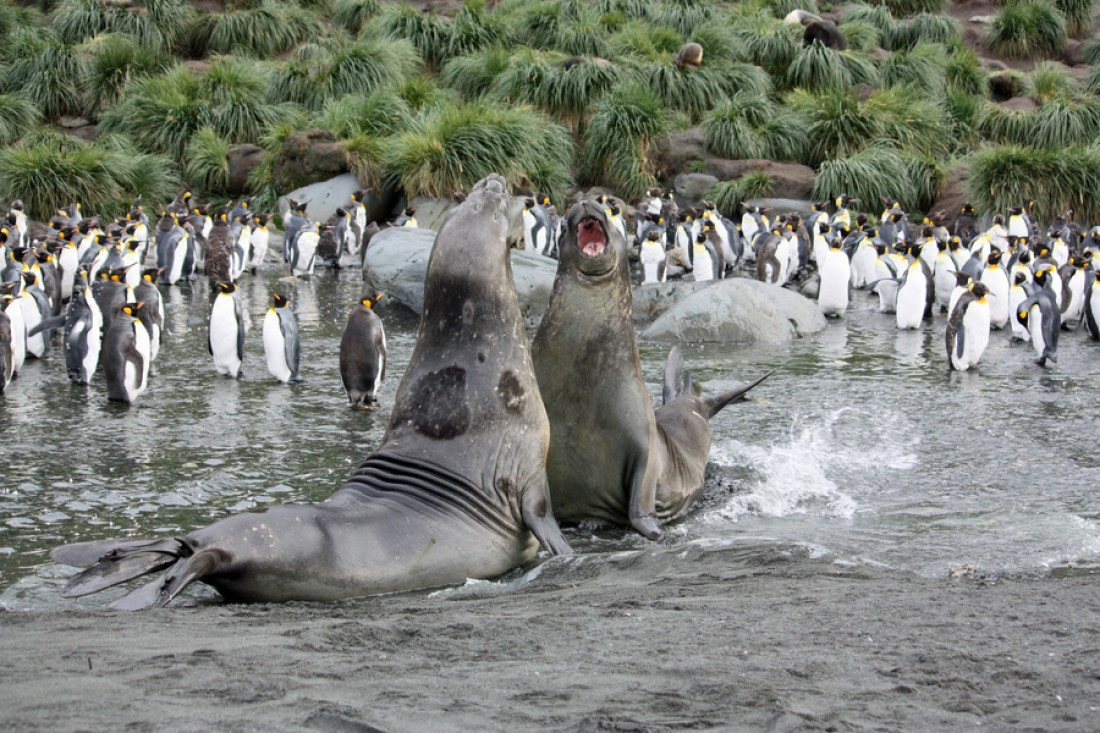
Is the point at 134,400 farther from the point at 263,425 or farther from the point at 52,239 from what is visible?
the point at 52,239

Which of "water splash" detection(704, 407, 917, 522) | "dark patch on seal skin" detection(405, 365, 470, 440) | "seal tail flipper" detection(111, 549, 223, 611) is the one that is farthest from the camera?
"water splash" detection(704, 407, 917, 522)

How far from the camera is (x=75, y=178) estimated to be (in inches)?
776

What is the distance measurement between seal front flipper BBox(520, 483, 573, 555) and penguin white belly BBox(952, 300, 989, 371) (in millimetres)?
6995

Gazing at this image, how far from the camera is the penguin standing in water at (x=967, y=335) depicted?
11266 millimetres

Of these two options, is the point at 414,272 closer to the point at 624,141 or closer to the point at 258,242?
the point at 258,242

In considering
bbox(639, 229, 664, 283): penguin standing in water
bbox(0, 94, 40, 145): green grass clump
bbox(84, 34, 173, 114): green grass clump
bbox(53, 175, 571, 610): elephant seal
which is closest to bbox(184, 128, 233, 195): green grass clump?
bbox(0, 94, 40, 145): green grass clump

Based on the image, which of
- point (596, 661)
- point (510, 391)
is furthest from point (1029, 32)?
point (596, 661)

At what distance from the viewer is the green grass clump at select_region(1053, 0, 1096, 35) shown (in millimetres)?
31250

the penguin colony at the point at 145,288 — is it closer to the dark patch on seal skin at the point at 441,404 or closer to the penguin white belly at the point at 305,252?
the penguin white belly at the point at 305,252

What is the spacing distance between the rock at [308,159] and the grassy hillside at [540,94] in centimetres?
32

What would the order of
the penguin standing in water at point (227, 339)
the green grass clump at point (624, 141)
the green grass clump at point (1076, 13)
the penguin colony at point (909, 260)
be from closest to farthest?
the penguin standing in water at point (227, 339) < the penguin colony at point (909, 260) < the green grass clump at point (624, 141) < the green grass clump at point (1076, 13)

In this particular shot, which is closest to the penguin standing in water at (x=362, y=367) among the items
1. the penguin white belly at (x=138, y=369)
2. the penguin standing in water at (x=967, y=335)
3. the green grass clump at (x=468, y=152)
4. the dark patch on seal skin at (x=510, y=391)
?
the penguin white belly at (x=138, y=369)

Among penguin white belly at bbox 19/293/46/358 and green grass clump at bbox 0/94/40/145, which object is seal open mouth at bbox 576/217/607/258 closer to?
penguin white belly at bbox 19/293/46/358

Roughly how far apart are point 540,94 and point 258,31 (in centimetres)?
940
